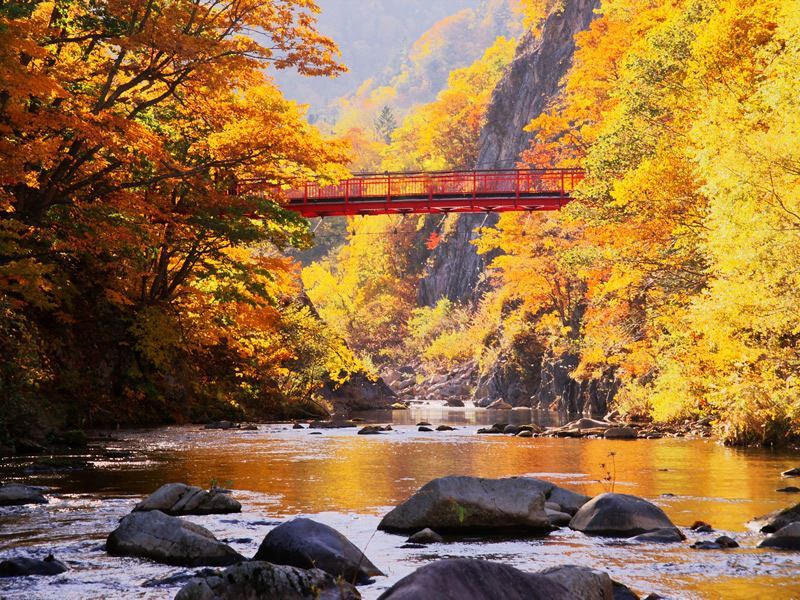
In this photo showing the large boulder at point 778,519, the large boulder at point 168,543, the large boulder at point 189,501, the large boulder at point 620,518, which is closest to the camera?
the large boulder at point 168,543

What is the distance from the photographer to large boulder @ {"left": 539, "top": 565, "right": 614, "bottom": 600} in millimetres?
5713

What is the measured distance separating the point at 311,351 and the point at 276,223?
34.0ft

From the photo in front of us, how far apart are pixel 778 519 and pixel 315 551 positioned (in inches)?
176

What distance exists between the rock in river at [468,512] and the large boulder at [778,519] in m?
1.99

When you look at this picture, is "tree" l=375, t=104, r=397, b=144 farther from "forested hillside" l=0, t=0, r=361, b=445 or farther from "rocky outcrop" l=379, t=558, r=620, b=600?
"rocky outcrop" l=379, t=558, r=620, b=600

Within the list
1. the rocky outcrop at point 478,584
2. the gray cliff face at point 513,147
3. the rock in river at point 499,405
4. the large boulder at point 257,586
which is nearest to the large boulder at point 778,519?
the rocky outcrop at point 478,584

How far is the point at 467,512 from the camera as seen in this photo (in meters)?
9.18

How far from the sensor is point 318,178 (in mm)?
23859

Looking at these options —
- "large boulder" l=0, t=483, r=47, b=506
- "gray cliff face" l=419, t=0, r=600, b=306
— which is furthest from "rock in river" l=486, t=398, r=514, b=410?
"large boulder" l=0, t=483, r=47, b=506

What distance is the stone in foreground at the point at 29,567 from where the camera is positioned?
7031 mm

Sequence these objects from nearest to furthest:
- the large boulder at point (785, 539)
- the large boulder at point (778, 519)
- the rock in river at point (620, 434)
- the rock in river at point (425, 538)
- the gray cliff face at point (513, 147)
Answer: the large boulder at point (785, 539) → the rock in river at point (425, 538) → the large boulder at point (778, 519) → the rock in river at point (620, 434) → the gray cliff face at point (513, 147)

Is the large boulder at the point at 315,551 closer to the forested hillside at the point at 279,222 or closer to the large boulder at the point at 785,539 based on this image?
the large boulder at the point at 785,539

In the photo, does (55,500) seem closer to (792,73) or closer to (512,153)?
(792,73)

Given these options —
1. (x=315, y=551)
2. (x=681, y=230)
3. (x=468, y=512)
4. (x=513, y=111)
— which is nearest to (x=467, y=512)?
(x=468, y=512)
